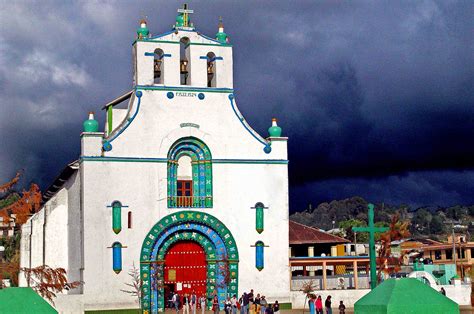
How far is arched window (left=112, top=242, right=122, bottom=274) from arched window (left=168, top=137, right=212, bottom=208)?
361 centimetres

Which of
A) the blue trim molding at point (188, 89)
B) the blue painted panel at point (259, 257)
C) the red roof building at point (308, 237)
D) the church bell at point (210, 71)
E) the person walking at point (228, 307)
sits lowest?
the person walking at point (228, 307)

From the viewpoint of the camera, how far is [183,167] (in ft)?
154

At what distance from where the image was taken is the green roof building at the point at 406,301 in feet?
41.2

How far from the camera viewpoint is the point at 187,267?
4675 cm

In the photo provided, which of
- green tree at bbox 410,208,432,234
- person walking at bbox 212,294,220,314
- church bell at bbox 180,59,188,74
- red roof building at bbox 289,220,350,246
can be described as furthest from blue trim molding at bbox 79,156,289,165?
green tree at bbox 410,208,432,234

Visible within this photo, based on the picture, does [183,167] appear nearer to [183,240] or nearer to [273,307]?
[183,240]

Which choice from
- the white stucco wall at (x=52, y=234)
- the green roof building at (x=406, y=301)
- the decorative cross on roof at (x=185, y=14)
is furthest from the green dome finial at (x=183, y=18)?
the green roof building at (x=406, y=301)

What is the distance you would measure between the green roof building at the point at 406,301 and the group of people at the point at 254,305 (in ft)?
86.8

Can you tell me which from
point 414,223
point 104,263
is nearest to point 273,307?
point 104,263

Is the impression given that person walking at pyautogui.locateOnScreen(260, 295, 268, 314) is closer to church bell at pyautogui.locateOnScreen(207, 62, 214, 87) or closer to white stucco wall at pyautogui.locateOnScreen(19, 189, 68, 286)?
white stucco wall at pyautogui.locateOnScreen(19, 189, 68, 286)

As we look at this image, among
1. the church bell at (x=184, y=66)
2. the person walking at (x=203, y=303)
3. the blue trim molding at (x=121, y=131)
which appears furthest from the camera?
the church bell at (x=184, y=66)

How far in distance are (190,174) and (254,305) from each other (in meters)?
8.38

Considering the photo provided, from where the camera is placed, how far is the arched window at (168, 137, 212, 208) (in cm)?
4625

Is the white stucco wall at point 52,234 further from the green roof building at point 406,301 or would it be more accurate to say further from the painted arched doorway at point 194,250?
the green roof building at point 406,301
